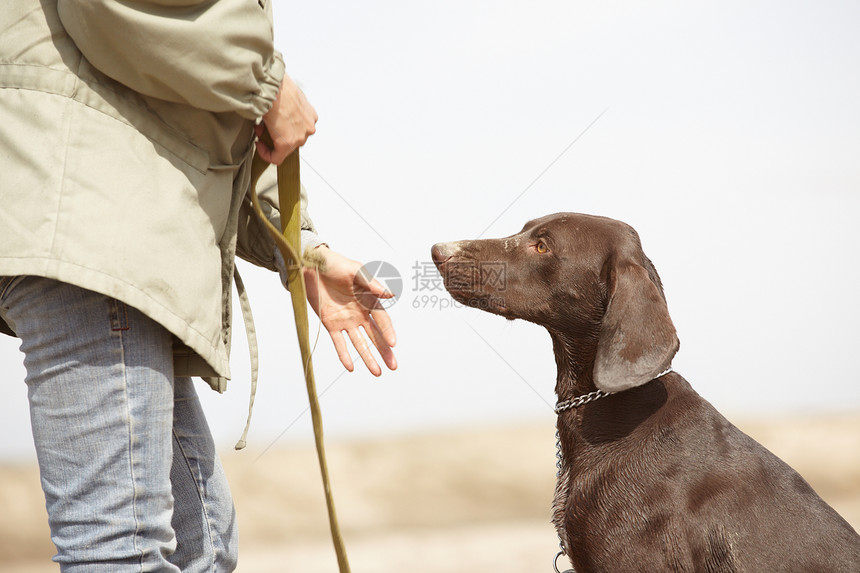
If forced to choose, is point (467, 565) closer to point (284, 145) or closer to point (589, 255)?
point (589, 255)

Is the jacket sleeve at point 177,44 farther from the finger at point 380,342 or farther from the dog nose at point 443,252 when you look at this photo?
the dog nose at point 443,252

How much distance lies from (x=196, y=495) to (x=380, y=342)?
22.6 inches

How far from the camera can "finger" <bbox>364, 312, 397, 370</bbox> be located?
187 cm

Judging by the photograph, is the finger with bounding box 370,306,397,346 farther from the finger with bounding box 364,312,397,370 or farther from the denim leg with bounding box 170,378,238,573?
the denim leg with bounding box 170,378,238,573

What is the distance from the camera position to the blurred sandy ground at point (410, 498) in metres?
4.36

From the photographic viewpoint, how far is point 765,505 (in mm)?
1765

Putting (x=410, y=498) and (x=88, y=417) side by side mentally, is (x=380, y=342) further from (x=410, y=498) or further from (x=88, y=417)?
(x=410, y=498)

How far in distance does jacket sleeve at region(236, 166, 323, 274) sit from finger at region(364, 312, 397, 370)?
25cm

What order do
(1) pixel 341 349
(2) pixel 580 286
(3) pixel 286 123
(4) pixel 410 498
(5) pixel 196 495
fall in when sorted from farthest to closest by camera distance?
(4) pixel 410 498, (2) pixel 580 286, (1) pixel 341 349, (5) pixel 196 495, (3) pixel 286 123

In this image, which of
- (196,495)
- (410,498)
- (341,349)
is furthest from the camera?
(410,498)

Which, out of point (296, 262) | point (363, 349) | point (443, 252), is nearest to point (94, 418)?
point (296, 262)

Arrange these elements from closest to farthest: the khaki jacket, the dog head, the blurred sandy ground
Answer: the khaki jacket
the dog head
the blurred sandy ground

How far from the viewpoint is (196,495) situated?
167 cm

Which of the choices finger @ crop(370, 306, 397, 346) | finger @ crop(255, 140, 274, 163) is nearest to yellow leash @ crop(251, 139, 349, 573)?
finger @ crop(255, 140, 274, 163)
